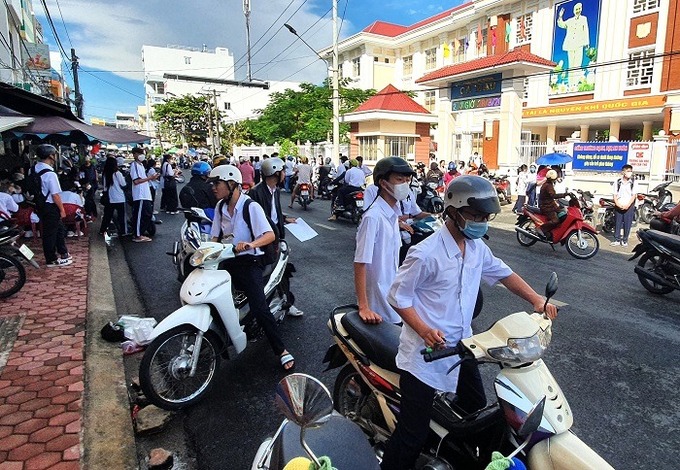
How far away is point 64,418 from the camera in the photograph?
9.84ft

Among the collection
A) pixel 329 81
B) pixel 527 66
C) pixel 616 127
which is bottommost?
pixel 616 127

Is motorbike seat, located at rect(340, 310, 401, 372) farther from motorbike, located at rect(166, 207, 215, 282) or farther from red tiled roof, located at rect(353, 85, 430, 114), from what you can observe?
red tiled roof, located at rect(353, 85, 430, 114)

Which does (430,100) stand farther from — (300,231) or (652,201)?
(300,231)

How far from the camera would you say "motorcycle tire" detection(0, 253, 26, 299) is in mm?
5461

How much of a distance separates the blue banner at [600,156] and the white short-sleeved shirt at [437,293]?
47.2 ft

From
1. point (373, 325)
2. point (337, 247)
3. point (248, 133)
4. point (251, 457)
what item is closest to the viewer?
point (373, 325)

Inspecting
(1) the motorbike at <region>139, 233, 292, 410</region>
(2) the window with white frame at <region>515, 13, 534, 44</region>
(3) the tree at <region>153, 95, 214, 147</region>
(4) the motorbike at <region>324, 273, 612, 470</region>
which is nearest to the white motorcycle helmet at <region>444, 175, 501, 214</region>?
(4) the motorbike at <region>324, 273, 612, 470</region>

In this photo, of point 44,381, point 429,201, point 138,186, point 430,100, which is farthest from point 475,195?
point 430,100

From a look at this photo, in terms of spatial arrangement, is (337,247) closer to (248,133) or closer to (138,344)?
(138,344)

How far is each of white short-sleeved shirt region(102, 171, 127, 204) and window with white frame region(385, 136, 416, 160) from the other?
56.5ft

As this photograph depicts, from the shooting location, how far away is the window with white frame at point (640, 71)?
2177 cm

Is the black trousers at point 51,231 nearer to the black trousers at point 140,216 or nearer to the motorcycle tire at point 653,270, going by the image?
the black trousers at point 140,216

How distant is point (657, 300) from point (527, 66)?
13931 millimetres

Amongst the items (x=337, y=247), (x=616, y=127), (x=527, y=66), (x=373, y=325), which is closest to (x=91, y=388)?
(x=373, y=325)
